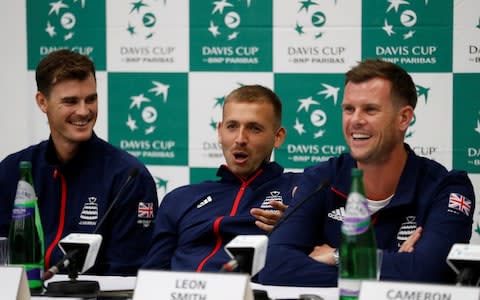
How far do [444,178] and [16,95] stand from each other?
2550 millimetres

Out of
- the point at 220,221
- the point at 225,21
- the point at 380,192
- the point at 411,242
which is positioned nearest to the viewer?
the point at 411,242

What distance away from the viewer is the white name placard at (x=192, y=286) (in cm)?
190

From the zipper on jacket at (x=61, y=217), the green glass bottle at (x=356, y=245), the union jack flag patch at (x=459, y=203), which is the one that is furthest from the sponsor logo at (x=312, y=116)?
the green glass bottle at (x=356, y=245)

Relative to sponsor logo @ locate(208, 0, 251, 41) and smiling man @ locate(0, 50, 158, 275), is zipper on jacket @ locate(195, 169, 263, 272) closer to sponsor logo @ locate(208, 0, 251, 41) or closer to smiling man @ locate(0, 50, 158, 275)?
smiling man @ locate(0, 50, 158, 275)

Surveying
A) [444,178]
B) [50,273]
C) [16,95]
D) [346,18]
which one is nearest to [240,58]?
[346,18]

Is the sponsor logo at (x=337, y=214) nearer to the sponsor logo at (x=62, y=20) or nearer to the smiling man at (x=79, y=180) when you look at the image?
the smiling man at (x=79, y=180)

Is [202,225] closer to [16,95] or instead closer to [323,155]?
[323,155]

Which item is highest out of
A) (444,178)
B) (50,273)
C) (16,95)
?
(16,95)

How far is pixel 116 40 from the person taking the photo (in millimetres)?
4391

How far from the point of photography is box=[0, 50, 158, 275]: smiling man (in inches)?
127

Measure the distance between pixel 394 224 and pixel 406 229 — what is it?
43mm

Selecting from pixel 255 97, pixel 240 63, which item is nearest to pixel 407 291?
pixel 255 97

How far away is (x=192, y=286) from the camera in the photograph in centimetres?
195

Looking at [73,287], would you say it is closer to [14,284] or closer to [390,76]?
[14,284]
